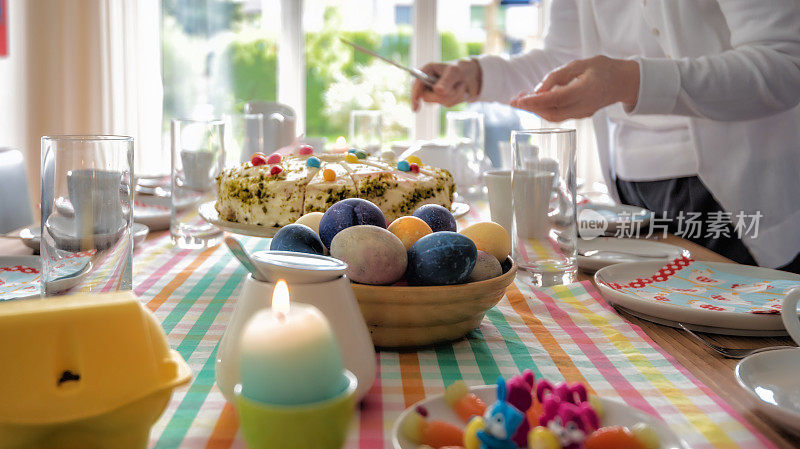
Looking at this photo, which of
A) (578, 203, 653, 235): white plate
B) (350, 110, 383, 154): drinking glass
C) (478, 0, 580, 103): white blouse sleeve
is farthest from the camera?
(350, 110, 383, 154): drinking glass

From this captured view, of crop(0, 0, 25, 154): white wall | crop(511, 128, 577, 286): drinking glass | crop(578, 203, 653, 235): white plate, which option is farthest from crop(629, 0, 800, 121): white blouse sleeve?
crop(0, 0, 25, 154): white wall

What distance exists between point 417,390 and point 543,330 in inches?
8.9

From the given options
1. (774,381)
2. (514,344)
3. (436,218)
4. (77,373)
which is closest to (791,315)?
(774,381)

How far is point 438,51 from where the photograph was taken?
413 cm

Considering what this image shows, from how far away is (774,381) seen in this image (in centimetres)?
58

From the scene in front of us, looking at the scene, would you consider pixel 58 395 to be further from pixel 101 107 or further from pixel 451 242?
→ pixel 101 107

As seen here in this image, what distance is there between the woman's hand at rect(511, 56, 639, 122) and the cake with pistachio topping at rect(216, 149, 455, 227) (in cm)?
25

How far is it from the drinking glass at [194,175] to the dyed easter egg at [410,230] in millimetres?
594

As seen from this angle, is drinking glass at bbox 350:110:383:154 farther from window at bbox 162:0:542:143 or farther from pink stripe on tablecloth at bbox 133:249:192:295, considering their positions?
window at bbox 162:0:542:143

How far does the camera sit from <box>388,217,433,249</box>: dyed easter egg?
2.39 ft

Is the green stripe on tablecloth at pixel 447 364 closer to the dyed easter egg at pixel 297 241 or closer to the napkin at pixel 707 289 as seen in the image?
the dyed easter egg at pixel 297 241

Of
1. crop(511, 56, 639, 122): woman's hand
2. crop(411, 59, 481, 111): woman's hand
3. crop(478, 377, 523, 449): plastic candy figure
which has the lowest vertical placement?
crop(478, 377, 523, 449): plastic candy figure

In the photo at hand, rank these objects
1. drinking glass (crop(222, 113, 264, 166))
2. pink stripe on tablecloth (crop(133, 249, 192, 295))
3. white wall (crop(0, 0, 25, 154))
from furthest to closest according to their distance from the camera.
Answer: white wall (crop(0, 0, 25, 154)) → drinking glass (crop(222, 113, 264, 166)) → pink stripe on tablecloth (crop(133, 249, 192, 295))

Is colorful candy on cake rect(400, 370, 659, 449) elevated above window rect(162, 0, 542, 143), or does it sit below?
below
